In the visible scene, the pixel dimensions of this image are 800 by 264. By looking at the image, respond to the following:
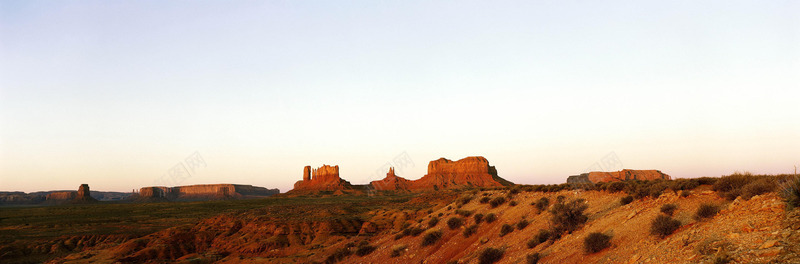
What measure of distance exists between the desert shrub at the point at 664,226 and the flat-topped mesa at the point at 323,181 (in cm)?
15263

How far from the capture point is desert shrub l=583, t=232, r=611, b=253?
13.2 m

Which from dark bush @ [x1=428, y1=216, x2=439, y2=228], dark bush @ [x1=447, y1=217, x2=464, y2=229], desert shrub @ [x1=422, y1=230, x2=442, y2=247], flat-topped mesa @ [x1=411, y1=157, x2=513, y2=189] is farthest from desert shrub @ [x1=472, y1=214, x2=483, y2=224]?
flat-topped mesa @ [x1=411, y1=157, x2=513, y2=189]

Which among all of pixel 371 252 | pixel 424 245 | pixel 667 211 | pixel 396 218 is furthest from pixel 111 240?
pixel 667 211

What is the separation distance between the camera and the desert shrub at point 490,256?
16.6 metres

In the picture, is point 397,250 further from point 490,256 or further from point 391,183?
point 391,183

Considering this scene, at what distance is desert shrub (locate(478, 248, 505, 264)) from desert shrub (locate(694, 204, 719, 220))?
717 centimetres

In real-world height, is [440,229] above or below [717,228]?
below

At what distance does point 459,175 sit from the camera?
160000 mm

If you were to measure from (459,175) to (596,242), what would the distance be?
487ft

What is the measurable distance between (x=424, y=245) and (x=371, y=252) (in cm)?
404

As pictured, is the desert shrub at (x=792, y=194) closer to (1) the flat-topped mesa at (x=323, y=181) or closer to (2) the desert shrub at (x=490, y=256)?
(2) the desert shrub at (x=490, y=256)

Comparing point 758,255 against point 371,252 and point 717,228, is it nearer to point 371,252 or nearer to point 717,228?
point 717,228

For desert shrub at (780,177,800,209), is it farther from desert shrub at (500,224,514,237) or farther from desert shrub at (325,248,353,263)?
desert shrub at (325,248,353,263)

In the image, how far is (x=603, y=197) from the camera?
1948cm
